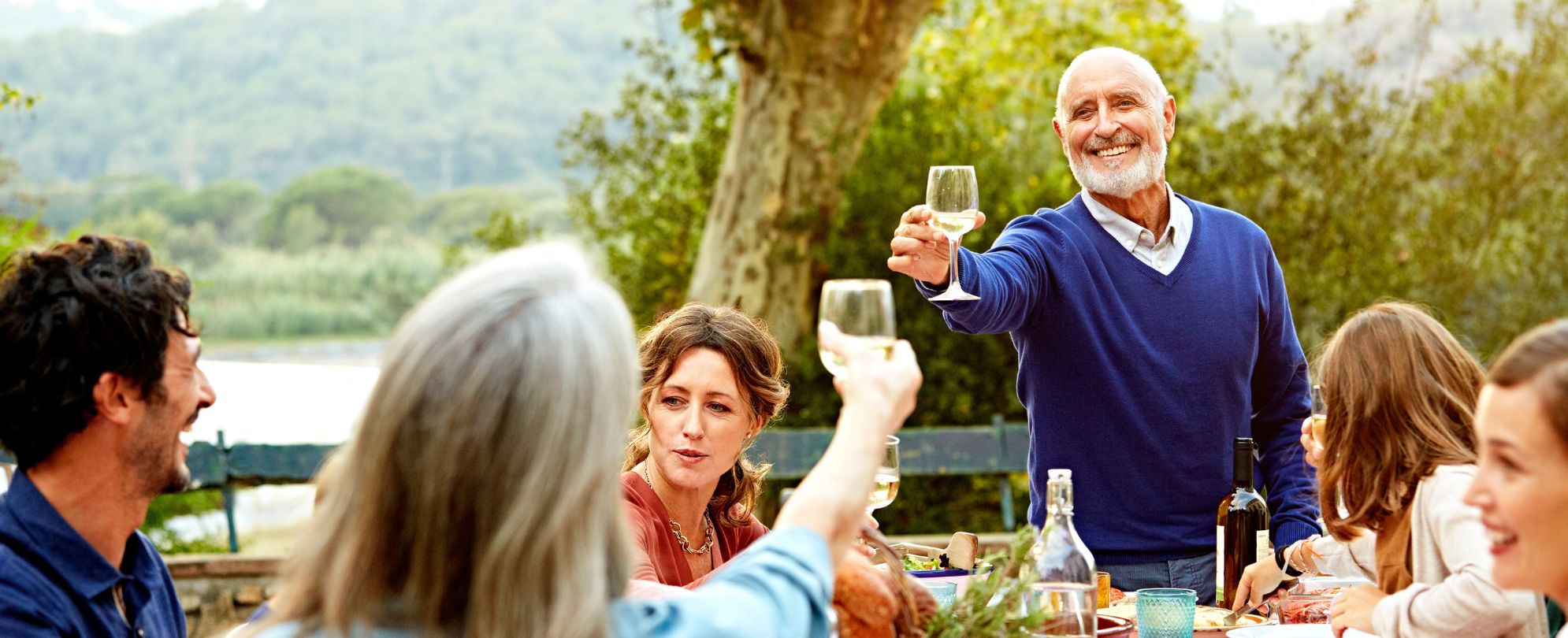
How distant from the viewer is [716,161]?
315 inches

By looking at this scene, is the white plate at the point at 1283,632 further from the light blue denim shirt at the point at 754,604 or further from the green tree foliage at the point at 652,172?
the green tree foliage at the point at 652,172

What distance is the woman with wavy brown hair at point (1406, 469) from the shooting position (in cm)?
232

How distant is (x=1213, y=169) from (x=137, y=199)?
10610mm

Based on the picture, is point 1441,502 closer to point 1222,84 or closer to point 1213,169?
point 1213,169

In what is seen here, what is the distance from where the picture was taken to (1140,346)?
349cm

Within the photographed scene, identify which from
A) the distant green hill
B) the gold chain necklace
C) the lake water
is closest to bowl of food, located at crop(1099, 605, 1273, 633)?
the gold chain necklace

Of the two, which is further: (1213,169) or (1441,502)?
(1213,169)

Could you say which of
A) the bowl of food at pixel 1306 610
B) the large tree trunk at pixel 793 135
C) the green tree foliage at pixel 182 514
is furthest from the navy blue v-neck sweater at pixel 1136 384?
the green tree foliage at pixel 182 514

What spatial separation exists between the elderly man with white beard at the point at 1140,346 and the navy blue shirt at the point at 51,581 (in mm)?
1844

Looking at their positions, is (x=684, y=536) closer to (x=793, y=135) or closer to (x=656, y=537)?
(x=656, y=537)

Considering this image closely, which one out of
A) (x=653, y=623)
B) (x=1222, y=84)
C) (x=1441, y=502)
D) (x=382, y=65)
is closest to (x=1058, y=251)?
(x=1441, y=502)

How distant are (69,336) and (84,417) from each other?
0.40 ft

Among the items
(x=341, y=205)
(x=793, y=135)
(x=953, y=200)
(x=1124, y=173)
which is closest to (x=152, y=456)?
(x=953, y=200)

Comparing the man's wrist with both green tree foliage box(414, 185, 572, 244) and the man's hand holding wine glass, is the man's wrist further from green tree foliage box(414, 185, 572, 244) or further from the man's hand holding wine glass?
green tree foliage box(414, 185, 572, 244)
